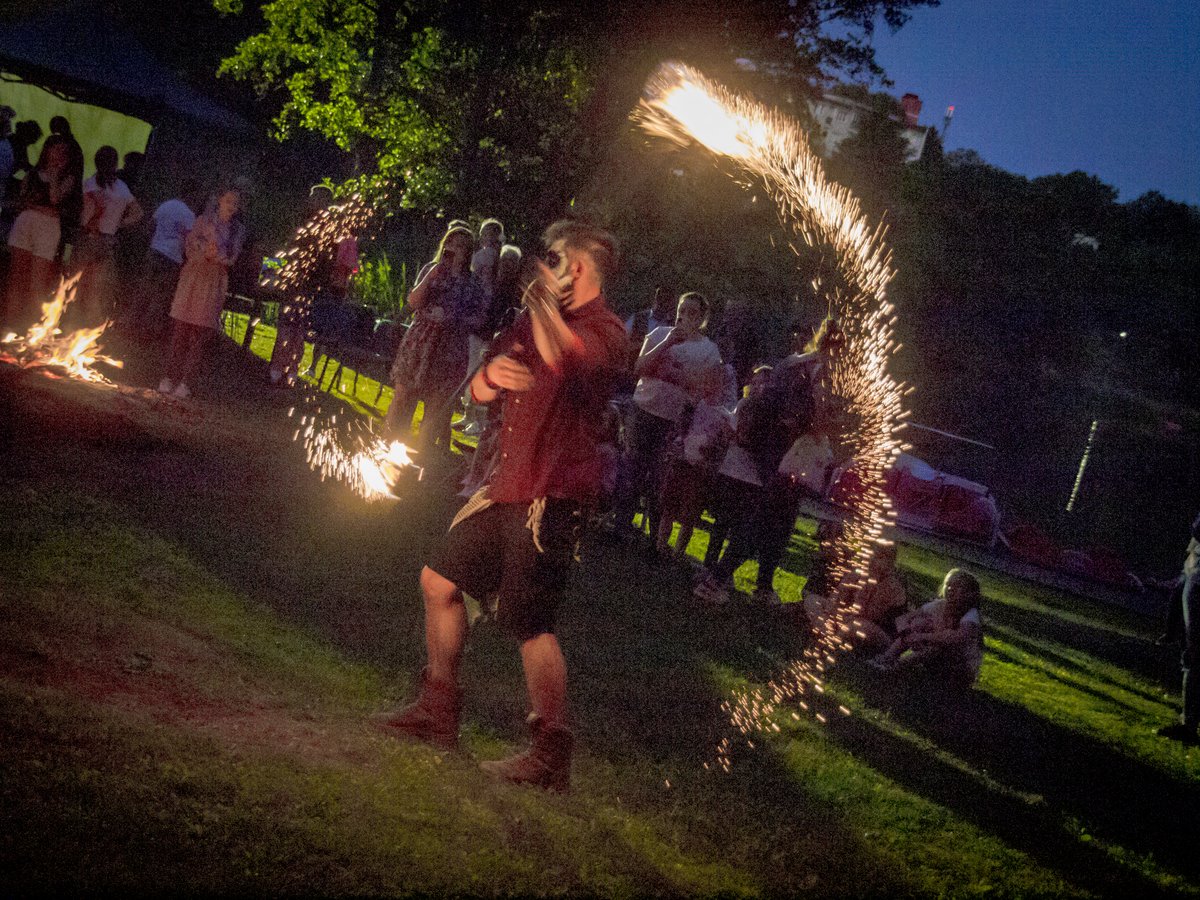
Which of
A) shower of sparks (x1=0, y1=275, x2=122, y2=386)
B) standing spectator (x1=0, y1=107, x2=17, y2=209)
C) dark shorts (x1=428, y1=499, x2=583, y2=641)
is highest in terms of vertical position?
standing spectator (x1=0, y1=107, x2=17, y2=209)

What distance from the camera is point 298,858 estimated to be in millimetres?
3102

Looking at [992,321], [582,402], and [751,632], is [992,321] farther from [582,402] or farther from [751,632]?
[582,402]

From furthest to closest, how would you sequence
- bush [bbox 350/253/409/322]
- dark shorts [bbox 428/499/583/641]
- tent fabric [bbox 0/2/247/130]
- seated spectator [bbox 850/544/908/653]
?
1. bush [bbox 350/253/409/322]
2. tent fabric [bbox 0/2/247/130]
3. seated spectator [bbox 850/544/908/653]
4. dark shorts [bbox 428/499/583/641]

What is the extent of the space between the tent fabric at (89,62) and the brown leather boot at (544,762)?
15.0 m

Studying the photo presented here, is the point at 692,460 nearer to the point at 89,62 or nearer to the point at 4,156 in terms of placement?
the point at 4,156

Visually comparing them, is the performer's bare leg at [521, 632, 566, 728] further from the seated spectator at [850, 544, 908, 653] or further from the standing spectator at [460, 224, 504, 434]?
the standing spectator at [460, 224, 504, 434]

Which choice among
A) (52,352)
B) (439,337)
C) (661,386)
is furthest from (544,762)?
(52,352)

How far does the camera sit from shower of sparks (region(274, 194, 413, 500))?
8.82 meters

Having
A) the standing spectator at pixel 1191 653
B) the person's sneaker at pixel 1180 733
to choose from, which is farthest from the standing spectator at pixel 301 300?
the person's sneaker at pixel 1180 733

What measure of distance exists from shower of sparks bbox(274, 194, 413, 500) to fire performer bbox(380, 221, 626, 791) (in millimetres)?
4301

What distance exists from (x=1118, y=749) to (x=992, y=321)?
2414cm

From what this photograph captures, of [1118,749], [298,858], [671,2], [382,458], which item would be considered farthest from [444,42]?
[298,858]

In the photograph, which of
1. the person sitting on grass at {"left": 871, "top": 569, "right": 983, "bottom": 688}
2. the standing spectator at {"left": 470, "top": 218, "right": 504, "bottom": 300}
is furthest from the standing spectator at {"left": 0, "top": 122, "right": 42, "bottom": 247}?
the person sitting on grass at {"left": 871, "top": 569, "right": 983, "bottom": 688}

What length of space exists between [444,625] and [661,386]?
15.8 feet
